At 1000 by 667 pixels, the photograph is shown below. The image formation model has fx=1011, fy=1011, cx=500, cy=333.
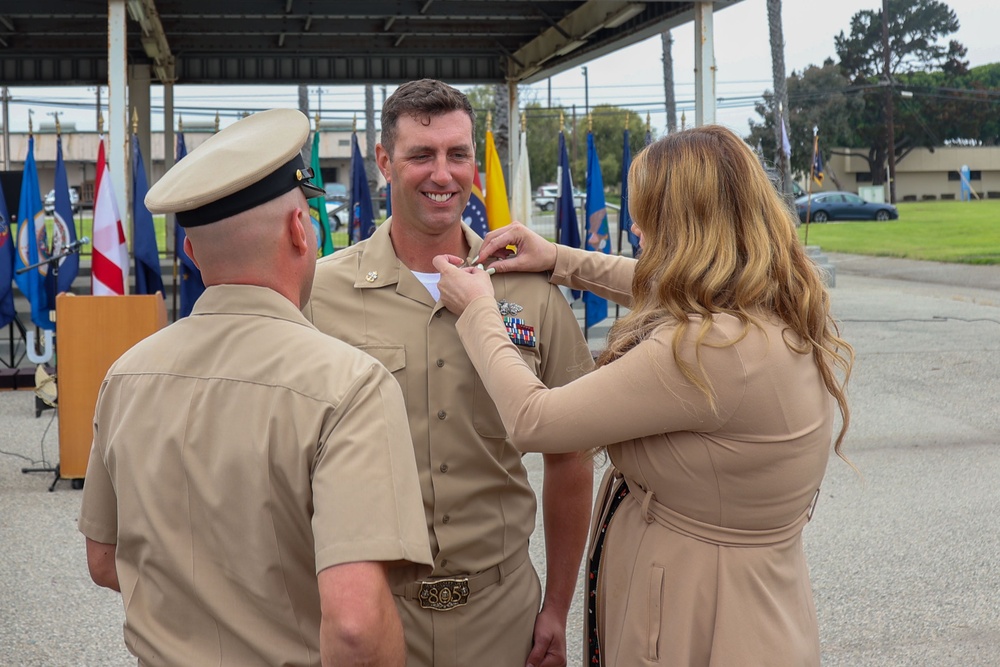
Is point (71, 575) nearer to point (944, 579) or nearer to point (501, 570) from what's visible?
point (501, 570)

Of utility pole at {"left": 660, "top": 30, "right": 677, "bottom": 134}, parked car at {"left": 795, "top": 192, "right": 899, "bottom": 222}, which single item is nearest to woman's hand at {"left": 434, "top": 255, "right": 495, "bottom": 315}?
utility pole at {"left": 660, "top": 30, "right": 677, "bottom": 134}

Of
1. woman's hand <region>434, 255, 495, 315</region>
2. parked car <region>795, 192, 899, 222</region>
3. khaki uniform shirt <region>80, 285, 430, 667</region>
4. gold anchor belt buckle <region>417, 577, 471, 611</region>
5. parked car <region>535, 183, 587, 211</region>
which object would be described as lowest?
gold anchor belt buckle <region>417, 577, 471, 611</region>

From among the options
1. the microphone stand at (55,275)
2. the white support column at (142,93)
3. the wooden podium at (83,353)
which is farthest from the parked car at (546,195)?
the wooden podium at (83,353)

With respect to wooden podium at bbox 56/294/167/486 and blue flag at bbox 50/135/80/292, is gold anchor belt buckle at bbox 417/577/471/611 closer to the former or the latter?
wooden podium at bbox 56/294/167/486

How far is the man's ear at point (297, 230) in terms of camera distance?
1.77m

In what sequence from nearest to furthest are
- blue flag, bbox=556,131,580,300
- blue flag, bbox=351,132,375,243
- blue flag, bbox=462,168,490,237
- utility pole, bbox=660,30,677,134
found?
blue flag, bbox=462,168,490,237 < blue flag, bbox=556,131,580,300 < blue flag, bbox=351,132,375,243 < utility pole, bbox=660,30,677,134

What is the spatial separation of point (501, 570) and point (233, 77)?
1537 centimetres

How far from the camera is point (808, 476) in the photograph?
7.04 ft

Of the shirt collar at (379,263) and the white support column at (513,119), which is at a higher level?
the white support column at (513,119)

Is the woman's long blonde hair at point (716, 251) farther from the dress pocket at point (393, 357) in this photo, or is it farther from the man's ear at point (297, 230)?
the man's ear at point (297, 230)

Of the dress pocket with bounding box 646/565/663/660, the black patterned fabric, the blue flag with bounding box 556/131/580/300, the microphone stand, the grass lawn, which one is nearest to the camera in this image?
the dress pocket with bounding box 646/565/663/660

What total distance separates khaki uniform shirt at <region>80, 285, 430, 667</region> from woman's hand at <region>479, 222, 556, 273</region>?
0.87 m

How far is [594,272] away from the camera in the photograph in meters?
2.70

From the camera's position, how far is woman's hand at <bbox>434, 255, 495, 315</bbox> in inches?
91.9
